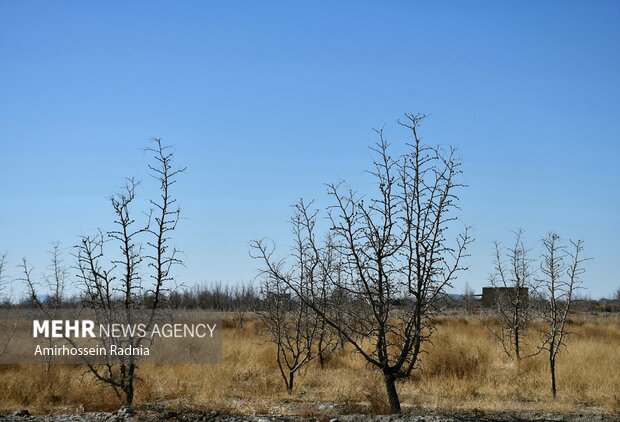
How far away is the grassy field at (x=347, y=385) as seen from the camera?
612 inches

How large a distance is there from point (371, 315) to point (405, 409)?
2591 mm

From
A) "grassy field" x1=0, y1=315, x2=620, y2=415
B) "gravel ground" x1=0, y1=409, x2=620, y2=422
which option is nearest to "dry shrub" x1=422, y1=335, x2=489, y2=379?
"grassy field" x1=0, y1=315, x2=620, y2=415

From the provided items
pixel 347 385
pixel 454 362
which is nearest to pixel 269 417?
pixel 347 385

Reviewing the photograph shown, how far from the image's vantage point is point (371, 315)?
41.3ft

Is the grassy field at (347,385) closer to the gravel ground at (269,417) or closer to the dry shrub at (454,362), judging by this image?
the dry shrub at (454,362)

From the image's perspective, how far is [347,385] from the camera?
18844 millimetres

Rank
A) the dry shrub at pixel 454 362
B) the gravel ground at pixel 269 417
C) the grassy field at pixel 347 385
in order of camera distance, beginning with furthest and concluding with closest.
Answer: the dry shrub at pixel 454 362, the grassy field at pixel 347 385, the gravel ground at pixel 269 417

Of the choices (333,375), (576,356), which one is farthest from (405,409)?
(576,356)

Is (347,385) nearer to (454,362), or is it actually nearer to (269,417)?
(454,362)

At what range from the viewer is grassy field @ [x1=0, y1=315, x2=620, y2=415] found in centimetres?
1554

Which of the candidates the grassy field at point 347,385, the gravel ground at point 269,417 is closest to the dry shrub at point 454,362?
the grassy field at point 347,385

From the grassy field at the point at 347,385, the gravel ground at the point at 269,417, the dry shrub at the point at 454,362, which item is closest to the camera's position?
the gravel ground at the point at 269,417

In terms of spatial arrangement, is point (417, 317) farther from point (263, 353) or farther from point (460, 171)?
point (263, 353)

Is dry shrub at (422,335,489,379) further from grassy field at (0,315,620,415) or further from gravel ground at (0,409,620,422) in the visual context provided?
gravel ground at (0,409,620,422)
